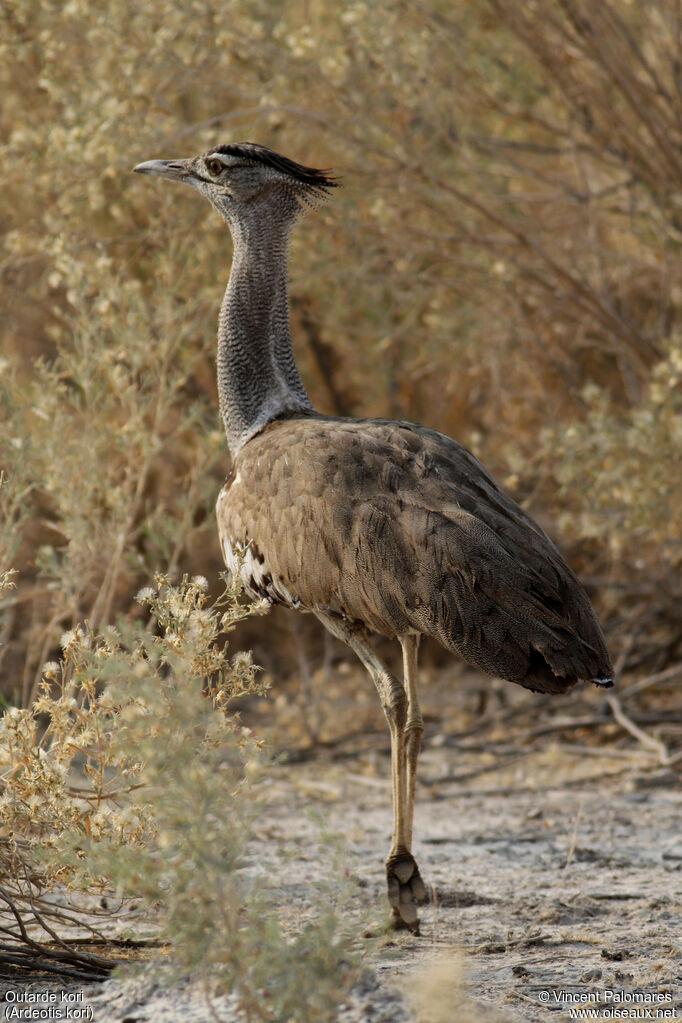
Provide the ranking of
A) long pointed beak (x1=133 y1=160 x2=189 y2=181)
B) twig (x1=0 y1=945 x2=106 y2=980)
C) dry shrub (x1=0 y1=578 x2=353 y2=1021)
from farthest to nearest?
long pointed beak (x1=133 y1=160 x2=189 y2=181) < twig (x1=0 y1=945 x2=106 y2=980) < dry shrub (x1=0 y1=578 x2=353 y2=1021)

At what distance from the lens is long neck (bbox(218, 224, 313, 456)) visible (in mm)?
3834

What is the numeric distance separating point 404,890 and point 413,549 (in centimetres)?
95

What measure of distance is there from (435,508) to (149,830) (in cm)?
107

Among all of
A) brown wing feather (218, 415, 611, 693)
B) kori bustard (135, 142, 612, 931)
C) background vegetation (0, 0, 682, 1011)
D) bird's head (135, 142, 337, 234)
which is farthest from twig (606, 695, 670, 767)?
bird's head (135, 142, 337, 234)

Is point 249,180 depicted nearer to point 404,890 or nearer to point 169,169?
point 169,169

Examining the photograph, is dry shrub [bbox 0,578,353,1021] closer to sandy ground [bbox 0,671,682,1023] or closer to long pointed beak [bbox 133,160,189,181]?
sandy ground [bbox 0,671,682,1023]

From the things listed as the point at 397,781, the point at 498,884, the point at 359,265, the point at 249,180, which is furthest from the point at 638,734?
the point at 249,180

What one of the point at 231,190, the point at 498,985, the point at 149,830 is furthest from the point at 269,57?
the point at 498,985

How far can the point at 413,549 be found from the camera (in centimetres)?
297

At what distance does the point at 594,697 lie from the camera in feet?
18.5

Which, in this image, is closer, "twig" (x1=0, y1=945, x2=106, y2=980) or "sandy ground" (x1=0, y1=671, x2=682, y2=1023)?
"sandy ground" (x1=0, y1=671, x2=682, y2=1023)

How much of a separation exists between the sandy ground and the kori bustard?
345mm

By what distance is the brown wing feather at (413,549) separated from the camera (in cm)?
288

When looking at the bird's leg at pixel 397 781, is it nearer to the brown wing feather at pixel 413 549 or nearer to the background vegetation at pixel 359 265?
the brown wing feather at pixel 413 549
